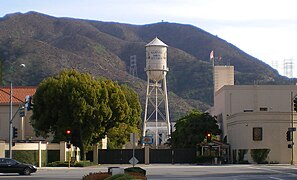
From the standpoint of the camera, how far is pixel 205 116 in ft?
332

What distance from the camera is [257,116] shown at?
280 ft

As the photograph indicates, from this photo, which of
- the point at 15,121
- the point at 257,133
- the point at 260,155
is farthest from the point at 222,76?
the point at 15,121

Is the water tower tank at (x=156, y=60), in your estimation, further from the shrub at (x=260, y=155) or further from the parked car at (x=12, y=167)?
the parked car at (x=12, y=167)

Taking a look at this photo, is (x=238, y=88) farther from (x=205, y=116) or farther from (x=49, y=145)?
(x=49, y=145)

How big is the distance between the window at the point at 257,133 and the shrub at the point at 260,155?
1.56 metres

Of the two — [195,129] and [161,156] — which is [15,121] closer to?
[161,156]

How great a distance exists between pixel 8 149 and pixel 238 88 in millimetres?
41294

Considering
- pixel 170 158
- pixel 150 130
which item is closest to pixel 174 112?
pixel 150 130

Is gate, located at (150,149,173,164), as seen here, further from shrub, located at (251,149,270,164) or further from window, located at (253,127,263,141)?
shrub, located at (251,149,270,164)

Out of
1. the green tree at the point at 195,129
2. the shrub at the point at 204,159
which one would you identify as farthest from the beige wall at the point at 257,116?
the shrub at the point at 204,159

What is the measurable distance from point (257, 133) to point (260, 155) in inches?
113

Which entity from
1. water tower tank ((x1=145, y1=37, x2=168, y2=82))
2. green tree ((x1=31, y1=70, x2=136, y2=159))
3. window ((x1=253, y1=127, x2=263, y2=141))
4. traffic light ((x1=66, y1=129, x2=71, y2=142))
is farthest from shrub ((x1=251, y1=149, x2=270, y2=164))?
water tower tank ((x1=145, y1=37, x2=168, y2=82))

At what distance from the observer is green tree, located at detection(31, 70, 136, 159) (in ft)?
253

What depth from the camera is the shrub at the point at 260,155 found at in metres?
83.6
